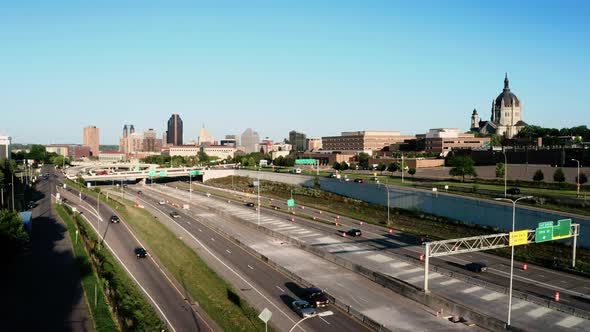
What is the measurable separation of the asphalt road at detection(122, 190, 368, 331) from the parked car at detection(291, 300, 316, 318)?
1.52 ft

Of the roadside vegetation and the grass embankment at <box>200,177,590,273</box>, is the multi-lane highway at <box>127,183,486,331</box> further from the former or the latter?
the grass embankment at <box>200,177,590,273</box>

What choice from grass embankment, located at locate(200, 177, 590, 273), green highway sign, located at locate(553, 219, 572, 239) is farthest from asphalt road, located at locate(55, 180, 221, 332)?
grass embankment, located at locate(200, 177, 590, 273)

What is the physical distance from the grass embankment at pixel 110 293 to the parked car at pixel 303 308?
10.3m

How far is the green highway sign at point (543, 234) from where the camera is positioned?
43.5 m

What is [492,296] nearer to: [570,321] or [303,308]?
[570,321]

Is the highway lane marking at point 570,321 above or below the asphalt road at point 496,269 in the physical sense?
above

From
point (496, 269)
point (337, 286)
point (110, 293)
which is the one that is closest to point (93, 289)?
point (110, 293)

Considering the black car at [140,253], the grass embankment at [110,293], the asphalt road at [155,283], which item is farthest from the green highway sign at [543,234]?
the black car at [140,253]

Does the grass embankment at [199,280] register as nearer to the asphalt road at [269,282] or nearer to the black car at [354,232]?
the asphalt road at [269,282]

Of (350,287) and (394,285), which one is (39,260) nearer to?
(350,287)

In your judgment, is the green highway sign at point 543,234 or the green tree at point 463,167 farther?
the green tree at point 463,167

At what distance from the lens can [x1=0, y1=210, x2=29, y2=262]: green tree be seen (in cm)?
4853

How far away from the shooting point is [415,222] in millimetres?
83812

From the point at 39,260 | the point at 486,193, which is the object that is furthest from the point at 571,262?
the point at 39,260
